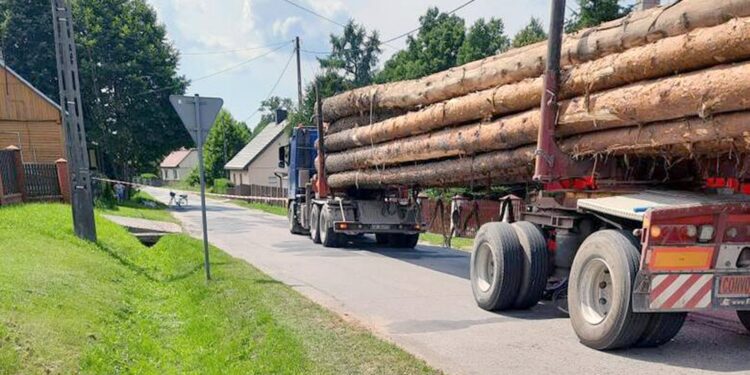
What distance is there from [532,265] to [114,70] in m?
33.0

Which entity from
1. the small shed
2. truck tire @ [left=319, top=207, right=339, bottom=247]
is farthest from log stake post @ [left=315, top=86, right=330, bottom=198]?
the small shed

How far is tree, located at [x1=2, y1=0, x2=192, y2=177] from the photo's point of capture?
32969mm

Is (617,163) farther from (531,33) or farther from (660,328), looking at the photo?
(531,33)

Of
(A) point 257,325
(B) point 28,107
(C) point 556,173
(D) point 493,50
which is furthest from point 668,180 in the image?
(D) point 493,50

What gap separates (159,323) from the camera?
22.4 feet

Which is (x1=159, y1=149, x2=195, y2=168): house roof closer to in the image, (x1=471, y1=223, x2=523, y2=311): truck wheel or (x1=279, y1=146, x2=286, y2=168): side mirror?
(x1=279, y1=146, x2=286, y2=168): side mirror

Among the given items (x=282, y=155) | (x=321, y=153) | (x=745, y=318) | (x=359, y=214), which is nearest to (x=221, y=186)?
(x=282, y=155)

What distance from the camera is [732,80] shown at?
4.17 m

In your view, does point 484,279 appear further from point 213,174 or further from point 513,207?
point 213,174

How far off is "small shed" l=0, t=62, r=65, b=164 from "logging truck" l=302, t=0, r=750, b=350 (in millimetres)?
24404

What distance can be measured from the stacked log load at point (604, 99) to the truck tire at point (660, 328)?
54.8 inches

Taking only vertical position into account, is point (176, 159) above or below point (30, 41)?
below

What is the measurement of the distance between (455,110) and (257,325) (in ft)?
12.7

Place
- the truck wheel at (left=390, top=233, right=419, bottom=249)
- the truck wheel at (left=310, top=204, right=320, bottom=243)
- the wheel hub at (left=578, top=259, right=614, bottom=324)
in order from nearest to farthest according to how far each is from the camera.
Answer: the wheel hub at (left=578, top=259, right=614, bottom=324) < the truck wheel at (left=390, top=233, right=419, bottom=249) < the truck wheel at (left=310, top=204, right=320, bottom=243)
